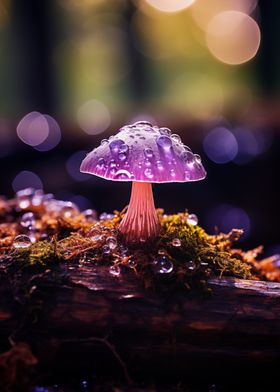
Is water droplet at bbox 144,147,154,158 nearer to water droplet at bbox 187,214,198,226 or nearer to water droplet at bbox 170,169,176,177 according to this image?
water droplet at bbox 170,169,176,177

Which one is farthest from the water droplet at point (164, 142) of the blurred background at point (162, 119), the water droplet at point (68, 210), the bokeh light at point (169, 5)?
the bokeh light at point (169, 5)

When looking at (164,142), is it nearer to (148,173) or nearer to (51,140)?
(148,173)

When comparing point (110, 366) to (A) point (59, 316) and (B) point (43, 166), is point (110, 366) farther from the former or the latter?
(B) point (43, 166)

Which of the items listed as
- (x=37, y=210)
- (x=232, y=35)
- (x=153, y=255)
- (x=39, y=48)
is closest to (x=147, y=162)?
(x=153, y=255)

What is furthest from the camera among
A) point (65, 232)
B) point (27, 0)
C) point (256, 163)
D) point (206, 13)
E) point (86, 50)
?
point (86, 50)

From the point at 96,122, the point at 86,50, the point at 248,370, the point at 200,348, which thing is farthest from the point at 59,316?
the point at 86,50

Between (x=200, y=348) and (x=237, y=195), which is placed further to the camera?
(x=237, y=195)

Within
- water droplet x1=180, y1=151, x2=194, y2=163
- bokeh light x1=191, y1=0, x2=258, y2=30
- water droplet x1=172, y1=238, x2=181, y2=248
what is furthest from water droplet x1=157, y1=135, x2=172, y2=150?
bokeh light x1=191, y1=0, x2=258, y2=30
